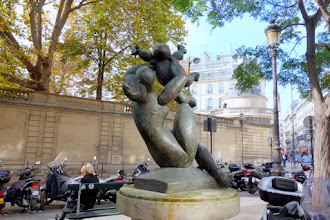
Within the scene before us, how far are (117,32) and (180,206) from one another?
15.5 m

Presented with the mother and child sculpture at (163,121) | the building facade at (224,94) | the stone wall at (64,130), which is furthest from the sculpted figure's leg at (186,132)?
the building facade at (224,94)

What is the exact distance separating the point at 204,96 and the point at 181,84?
57802 mm

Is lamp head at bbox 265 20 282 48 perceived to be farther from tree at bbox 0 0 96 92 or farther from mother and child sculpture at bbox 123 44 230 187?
tree at bbox 0 0 96 92

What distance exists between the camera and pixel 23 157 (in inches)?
525

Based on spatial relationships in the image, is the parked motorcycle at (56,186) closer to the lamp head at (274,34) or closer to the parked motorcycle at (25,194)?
the parked motorcycle at (25,194)

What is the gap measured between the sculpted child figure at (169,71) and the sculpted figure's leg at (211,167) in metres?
0.68

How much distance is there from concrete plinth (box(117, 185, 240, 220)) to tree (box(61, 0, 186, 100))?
12561 millimetres

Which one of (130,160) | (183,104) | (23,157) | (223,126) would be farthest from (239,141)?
(183,104)

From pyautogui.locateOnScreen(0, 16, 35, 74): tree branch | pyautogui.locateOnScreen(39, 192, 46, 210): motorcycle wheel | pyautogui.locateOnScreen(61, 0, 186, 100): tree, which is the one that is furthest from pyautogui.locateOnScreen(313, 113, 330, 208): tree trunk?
pyautogui.locateOnScreen(0, 16, 35, 74): tree branch

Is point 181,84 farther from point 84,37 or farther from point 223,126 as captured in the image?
point 223,126

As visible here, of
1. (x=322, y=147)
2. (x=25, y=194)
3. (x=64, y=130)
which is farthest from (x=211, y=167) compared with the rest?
(x=64, y=130)

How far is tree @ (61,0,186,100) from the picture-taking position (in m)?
14.3

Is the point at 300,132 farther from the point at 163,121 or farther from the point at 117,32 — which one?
the point at 163,121

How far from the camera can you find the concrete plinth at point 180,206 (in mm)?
2277
